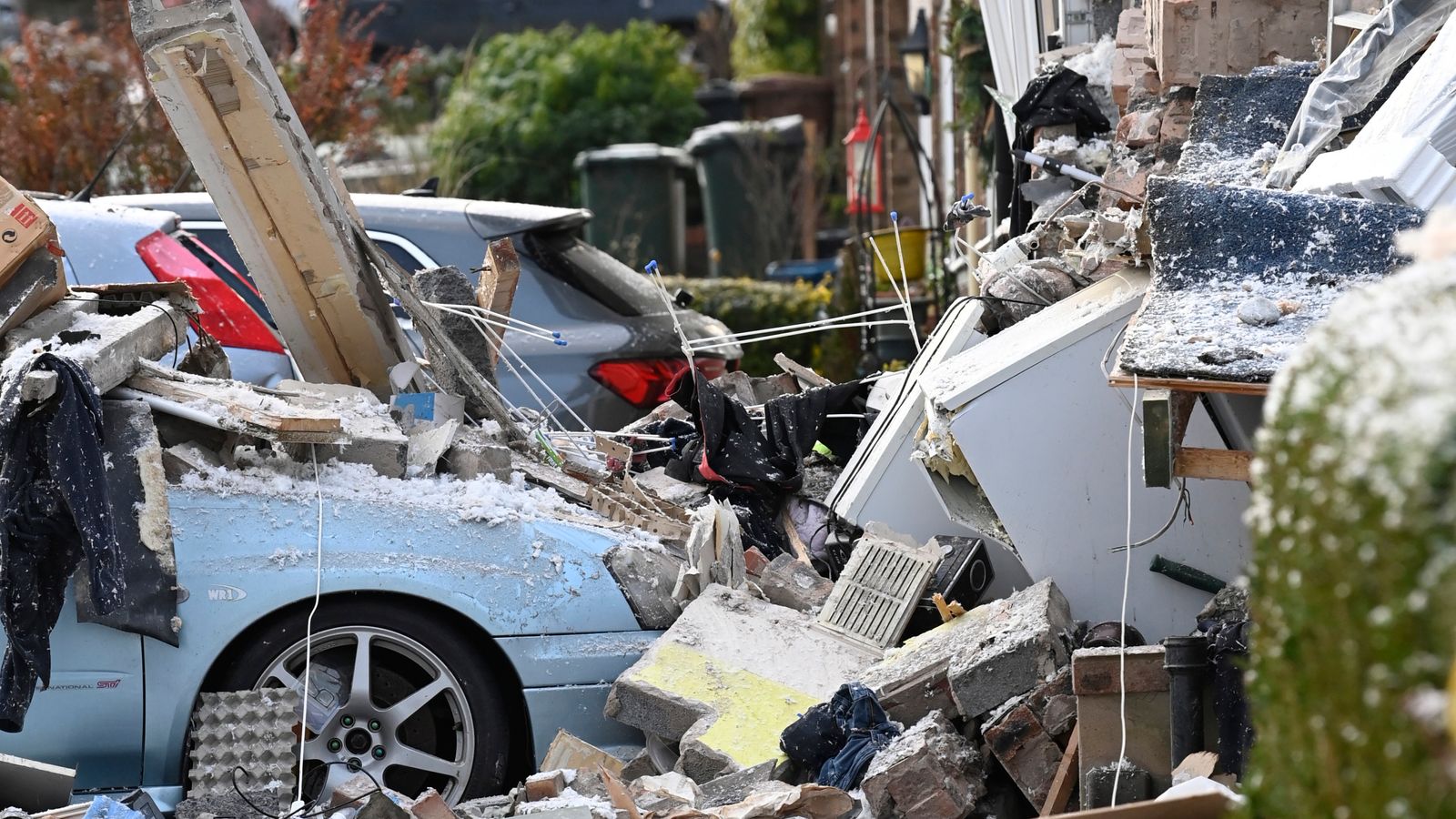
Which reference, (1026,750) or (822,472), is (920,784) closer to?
(1026,750)

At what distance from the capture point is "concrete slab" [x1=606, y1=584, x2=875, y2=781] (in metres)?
4.43

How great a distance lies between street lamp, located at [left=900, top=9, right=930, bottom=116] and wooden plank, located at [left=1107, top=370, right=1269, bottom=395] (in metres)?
9.12

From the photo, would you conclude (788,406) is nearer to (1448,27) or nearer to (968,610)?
(968,610)

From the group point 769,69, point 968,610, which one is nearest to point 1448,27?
point 968,610

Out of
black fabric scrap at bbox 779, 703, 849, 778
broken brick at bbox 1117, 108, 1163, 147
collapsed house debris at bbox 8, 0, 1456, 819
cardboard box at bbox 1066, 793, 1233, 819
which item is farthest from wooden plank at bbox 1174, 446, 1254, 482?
broken brick at bbox 1117, 108, 1163, 147

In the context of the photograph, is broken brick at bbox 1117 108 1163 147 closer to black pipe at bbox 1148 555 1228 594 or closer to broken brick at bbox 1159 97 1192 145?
broken brick at bbox 1159 97 1192 145

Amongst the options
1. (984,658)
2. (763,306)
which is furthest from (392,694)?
(763,306)

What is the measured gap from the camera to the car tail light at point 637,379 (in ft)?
24.1

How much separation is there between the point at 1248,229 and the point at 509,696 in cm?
248

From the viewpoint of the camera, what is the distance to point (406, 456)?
5.00m

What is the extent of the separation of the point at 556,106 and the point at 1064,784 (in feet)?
49.9

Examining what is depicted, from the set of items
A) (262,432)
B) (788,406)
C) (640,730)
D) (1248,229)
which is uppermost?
(1248,229)

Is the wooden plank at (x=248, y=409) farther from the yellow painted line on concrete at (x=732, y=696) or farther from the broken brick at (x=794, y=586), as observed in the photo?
the broken brick at (x=794, y=586)

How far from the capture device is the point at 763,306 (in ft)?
39.0
